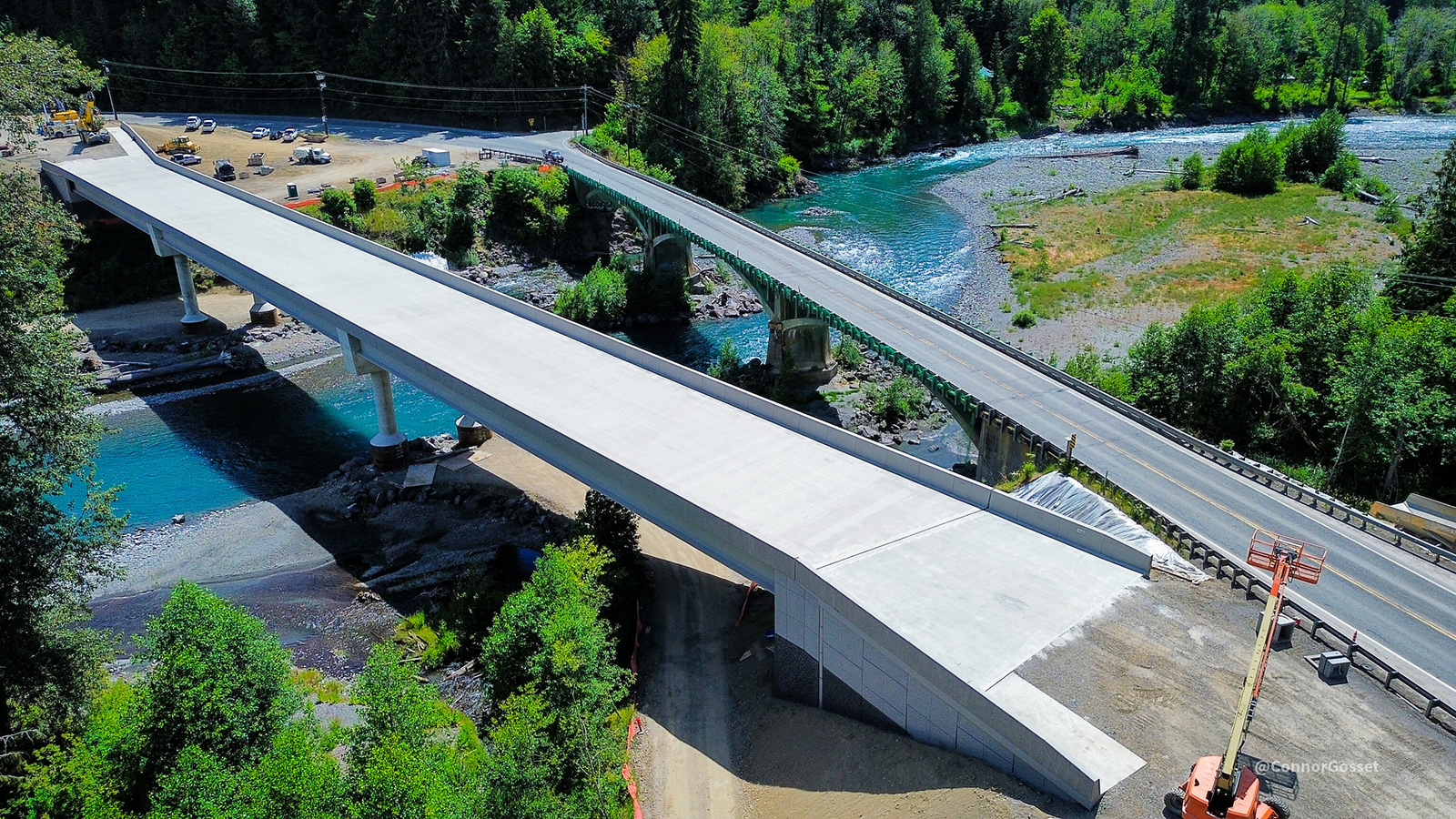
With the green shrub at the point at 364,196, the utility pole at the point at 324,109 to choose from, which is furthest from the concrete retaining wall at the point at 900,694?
the utility pole at the point at 324,109

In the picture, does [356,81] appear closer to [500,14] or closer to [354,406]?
[500,14]

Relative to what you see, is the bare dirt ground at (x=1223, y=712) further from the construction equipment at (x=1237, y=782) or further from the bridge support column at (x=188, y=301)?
the bridge support column at (x=188, y=301)

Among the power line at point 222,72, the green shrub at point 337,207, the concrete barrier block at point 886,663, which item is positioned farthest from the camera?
the power line at point 222,72

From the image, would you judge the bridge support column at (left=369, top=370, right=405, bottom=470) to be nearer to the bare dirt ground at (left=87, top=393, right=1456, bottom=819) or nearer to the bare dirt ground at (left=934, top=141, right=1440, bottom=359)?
the bare dirt ground at (left=87, top=393, right=1456, bottom=819)

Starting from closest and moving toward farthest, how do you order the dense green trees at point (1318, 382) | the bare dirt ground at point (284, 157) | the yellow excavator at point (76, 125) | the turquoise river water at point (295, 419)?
the dense green trees at point (1318, 382) < the turquoise river water at point (295, 419) < the yellow excavator at point (76, 125) < the bare dirt ground at point (284, 157)

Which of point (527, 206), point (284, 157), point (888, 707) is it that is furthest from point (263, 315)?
point (888, 707)

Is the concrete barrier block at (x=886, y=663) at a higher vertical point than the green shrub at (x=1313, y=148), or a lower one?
lower
